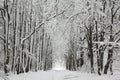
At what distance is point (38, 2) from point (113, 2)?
13.1 m

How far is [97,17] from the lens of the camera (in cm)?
1869

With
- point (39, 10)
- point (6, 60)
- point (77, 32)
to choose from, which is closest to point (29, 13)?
point (39, 10)

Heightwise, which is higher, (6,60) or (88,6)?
(88,6)

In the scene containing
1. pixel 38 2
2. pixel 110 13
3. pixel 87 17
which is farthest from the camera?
pixel 38 2

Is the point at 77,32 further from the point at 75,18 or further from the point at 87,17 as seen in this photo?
the point at 87,17

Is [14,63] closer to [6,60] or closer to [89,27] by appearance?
[6,60]

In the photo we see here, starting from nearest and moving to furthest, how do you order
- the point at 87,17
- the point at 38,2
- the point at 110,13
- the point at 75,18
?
1. the point at 110,13
2. the point at 87,17
3. the point at 75,18
4. the point at 38,2

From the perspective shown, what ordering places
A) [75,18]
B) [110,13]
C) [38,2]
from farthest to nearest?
[38,2], [75,18], [110,13]

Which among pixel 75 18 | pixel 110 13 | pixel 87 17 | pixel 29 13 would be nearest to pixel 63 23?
pixel 75 18

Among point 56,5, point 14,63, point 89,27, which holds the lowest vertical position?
point 14,63

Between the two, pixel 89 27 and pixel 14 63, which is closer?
pixel 89 27

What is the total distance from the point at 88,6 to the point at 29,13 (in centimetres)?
1240

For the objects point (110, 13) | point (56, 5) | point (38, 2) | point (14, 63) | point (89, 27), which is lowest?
point (14, 63)

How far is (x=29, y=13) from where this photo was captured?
2928 centimetres
